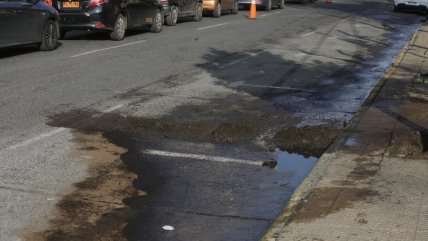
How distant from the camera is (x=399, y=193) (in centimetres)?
588

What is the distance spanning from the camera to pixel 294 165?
729 cm

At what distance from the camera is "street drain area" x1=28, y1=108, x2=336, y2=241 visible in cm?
538

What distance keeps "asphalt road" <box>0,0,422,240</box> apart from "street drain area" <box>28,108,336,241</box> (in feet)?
0.07

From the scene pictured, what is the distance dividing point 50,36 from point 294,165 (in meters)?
9.95

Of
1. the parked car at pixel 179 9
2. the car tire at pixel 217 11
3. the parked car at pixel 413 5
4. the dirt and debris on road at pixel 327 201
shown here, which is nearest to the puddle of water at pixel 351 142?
the dirt and debris on road at pixel 327 201

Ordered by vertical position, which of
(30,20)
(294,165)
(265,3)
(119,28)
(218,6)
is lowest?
(265,3)

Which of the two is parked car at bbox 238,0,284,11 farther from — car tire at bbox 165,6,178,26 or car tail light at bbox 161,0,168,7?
car tail light at bbox 161,0,168,7

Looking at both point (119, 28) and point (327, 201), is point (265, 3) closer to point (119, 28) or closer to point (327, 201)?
point (119, 28)

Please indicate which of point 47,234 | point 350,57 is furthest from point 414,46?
point 47,234

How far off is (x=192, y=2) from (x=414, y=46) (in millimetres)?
9110

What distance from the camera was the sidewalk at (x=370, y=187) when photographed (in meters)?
5.05

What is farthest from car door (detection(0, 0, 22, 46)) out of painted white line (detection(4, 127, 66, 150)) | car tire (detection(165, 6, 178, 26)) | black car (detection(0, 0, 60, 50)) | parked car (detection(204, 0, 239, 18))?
parked car (detection(204, 0, 239, 18))

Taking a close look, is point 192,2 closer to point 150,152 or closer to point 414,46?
→ point 414,46

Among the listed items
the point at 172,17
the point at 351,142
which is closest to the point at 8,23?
the point at 351,142
